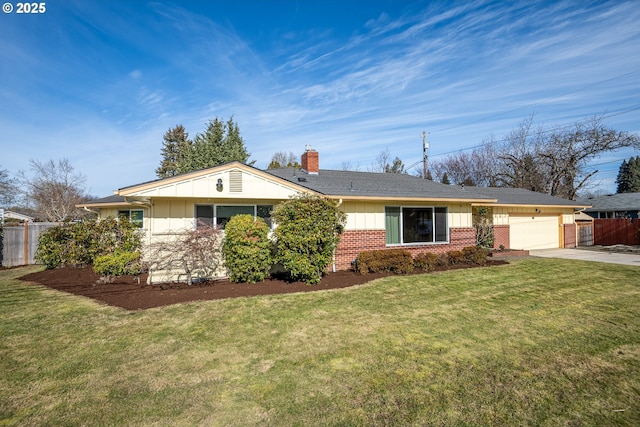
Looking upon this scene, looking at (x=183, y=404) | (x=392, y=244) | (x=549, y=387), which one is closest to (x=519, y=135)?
(x=392, y=244)

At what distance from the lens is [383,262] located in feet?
33.6

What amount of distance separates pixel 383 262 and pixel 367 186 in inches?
130

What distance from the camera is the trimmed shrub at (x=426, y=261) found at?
10.9 metres

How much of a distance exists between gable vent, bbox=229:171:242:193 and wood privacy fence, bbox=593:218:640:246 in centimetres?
2240

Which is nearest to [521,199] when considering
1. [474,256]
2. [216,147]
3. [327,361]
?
[474,256]

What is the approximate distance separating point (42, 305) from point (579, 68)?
2215cm

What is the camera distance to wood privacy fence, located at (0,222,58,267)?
1348 centimetres

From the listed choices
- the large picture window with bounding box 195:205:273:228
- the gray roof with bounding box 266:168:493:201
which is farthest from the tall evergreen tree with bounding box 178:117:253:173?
the large picture window with bounding box 195:205:273:228

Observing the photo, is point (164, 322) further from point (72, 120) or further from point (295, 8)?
point (72, 120)

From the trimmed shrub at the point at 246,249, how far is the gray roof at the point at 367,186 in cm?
251

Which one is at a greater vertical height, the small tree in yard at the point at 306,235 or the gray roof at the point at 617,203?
the gray roof at the point at 617,203

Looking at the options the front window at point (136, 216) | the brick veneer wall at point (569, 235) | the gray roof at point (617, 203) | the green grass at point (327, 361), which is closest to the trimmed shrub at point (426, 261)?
the green grass at point (327, 361)

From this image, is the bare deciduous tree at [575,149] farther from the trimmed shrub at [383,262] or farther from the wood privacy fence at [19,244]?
the wood privacy fence at [19,244]

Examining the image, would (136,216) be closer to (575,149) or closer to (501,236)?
(501,236)
